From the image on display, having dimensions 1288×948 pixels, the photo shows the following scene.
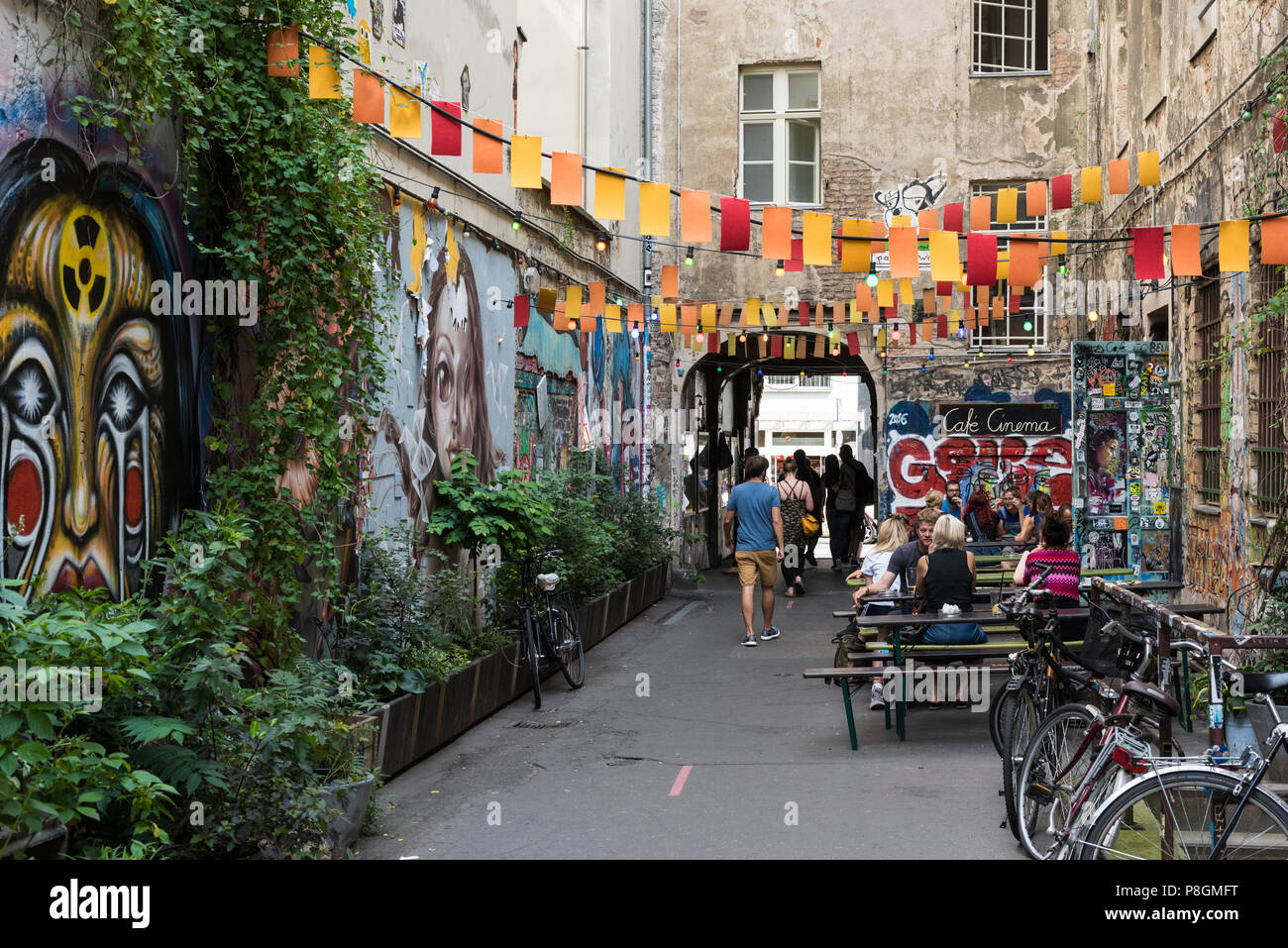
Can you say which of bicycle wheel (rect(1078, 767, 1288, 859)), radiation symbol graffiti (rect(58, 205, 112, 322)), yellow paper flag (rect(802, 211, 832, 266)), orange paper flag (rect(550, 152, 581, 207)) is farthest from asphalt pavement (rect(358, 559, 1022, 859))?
orange paper flag (rect(550, 152, 581, 207))

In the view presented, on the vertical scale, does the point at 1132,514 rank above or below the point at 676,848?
above

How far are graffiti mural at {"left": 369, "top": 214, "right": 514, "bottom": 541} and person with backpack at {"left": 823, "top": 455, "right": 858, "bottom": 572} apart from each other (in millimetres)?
9525

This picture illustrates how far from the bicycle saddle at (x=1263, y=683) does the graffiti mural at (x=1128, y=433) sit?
321 inches

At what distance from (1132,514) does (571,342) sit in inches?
281

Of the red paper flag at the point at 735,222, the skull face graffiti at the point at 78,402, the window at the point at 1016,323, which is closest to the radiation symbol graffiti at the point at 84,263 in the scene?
the skull face graffiti at the point at 78,402

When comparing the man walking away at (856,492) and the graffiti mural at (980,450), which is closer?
the graffiti mural at (980,450)

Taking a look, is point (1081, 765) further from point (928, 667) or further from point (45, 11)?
point (45, 11)

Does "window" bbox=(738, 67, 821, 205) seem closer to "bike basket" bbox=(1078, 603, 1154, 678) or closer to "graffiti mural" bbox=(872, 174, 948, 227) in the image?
"graffiti mural" bbox=(872, 174, 948, 227)

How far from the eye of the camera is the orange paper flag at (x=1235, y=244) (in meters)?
8.43

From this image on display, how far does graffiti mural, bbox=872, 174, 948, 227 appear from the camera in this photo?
807 inches

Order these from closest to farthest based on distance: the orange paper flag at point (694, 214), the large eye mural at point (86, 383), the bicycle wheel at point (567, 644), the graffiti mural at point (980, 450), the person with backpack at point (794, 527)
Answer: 1. the large eye mural at point (86, 383)
2. the orange paper flag at point (694, 214)
3. the bicycle wheel at point (567, 644)
4. the person with backpack at point (794, 527)
5. the graffiti mural at point (980, 450)

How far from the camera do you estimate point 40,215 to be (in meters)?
5.73

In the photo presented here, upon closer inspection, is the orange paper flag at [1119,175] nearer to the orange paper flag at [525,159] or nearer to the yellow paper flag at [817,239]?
the yellow paper flag at [817,239]
